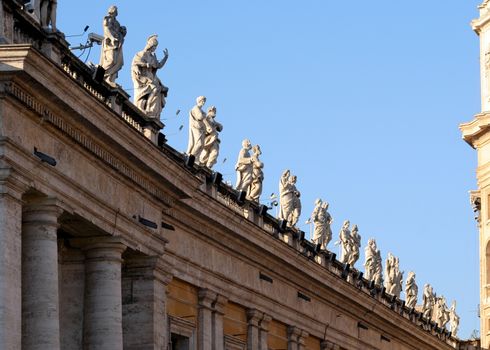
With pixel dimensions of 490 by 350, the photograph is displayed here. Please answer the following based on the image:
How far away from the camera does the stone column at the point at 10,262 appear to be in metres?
34.7

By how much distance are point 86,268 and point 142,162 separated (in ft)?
10.1

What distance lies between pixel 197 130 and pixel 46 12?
13545 millimetres

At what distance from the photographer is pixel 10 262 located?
35375mm

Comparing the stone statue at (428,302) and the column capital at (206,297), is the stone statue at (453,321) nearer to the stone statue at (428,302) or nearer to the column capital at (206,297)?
the stone statue at (428,302)

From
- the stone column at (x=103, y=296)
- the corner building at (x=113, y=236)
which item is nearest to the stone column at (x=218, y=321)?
the corner building at (x=113, y=236)

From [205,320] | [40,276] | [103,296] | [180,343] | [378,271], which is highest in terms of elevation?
[378,271]

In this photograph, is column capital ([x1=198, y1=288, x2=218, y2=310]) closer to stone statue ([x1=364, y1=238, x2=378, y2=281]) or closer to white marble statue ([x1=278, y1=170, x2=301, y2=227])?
white marble statue ([x1=278, y1=170, x2=301, y2=227])

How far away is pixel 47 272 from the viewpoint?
123ft

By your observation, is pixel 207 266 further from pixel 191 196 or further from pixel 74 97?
pixel 74 97

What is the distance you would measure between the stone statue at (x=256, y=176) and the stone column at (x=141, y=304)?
12589mm

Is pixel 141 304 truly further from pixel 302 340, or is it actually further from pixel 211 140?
pixel 302 340

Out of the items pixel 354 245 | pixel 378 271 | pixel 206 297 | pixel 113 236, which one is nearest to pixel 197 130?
pixel 206 297

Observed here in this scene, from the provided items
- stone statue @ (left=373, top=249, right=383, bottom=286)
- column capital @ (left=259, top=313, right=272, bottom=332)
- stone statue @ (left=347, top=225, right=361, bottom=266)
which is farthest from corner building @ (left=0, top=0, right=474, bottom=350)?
stone statue @ (left=373, top=249, right=383, bottom=286)

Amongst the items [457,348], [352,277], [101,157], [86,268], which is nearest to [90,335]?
[86,268]
